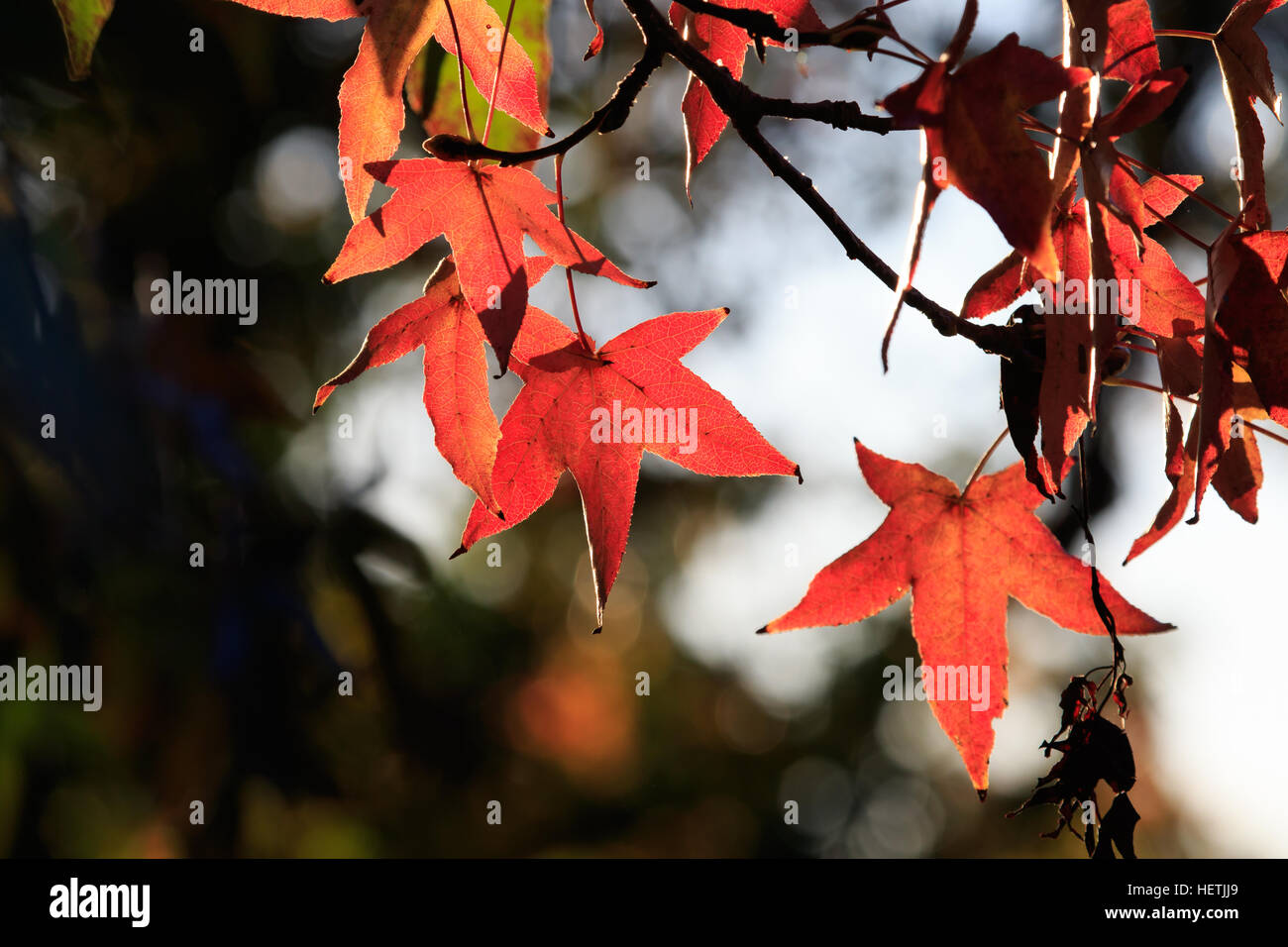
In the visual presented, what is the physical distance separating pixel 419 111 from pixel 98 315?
8.20ft

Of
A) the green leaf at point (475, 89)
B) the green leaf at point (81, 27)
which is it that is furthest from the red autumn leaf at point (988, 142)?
the green leaf at point (81, 27)

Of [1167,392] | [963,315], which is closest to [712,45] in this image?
[963,315]

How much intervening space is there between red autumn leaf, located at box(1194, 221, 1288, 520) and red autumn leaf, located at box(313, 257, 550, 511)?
390 mm

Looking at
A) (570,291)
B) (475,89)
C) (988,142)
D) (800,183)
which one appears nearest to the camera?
(988,142)

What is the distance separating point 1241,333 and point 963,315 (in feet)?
0.49

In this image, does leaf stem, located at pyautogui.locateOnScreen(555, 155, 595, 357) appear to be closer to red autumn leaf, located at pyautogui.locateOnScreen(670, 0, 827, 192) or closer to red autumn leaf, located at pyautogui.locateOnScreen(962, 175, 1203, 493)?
red autumn leaf, located at pyautogui.locateOnScreen(670, 0, 827, 192)

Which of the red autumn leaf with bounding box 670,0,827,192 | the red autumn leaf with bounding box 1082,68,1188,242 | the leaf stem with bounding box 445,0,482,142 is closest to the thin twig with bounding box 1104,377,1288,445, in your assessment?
the red autumn leaf with bounding box 1082,68,1188,242

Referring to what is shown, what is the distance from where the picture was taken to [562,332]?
587mm

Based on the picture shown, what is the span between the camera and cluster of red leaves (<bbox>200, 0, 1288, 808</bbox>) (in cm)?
41

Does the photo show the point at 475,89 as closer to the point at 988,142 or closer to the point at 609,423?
the point at 609,423

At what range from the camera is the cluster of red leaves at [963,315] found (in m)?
0.41

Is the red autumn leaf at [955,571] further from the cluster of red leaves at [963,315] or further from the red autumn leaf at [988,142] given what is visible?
the red autumn leaf at [988,142]

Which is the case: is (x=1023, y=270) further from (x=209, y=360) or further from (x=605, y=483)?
(x=209, y=360)

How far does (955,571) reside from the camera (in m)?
0.63
